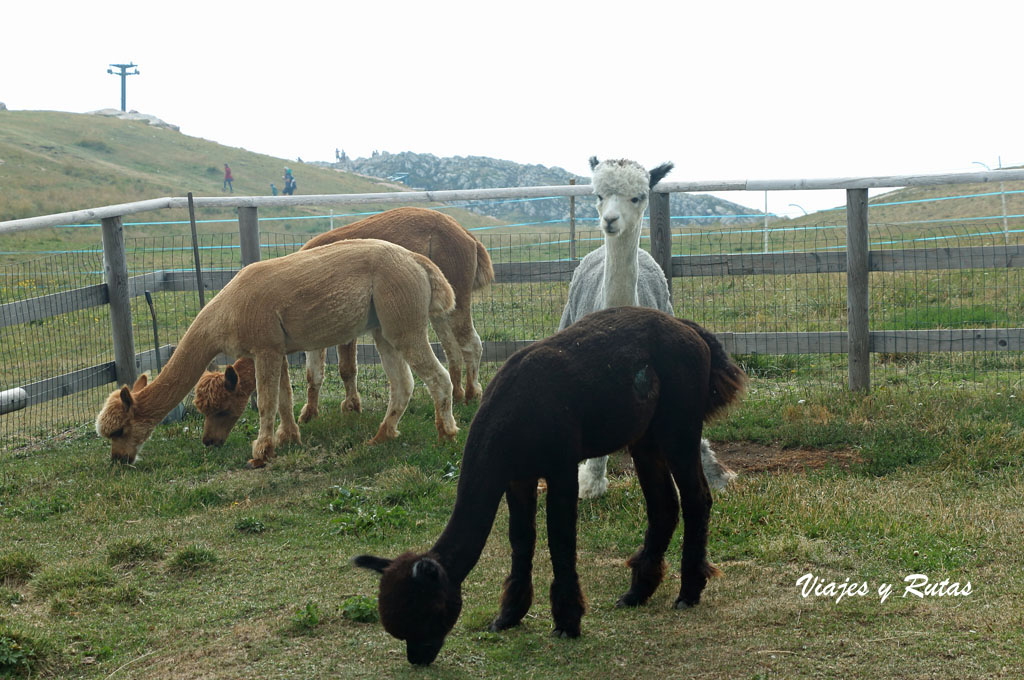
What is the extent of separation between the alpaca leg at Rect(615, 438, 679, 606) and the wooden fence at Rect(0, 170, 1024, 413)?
339cm

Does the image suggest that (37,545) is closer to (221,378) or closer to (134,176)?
(221,378)

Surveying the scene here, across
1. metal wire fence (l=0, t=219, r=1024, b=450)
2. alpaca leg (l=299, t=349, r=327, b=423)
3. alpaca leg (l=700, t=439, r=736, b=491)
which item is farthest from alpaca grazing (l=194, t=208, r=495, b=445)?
alpaca leg (l=700, t=439, r=736, b=491)

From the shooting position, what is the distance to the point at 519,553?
164 inches

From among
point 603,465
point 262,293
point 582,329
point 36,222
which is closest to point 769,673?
point 582,329

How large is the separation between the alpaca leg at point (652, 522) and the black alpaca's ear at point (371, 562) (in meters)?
1.29

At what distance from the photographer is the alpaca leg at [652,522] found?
175 inches

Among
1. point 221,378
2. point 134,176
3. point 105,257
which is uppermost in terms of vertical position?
point 134,176

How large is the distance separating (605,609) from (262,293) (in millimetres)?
3858

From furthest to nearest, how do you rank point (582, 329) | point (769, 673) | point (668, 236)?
point (668, 236)
point (582, 329)
point (769, 673)

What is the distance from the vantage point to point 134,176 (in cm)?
4753

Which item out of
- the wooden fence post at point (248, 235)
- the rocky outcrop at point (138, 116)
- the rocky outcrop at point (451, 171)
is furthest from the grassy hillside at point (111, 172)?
the rocky outcrop at point (451, 171)

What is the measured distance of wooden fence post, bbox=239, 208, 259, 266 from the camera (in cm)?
880

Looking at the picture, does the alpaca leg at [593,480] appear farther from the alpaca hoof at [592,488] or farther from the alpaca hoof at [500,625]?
the alpaca hoof at [500,625]

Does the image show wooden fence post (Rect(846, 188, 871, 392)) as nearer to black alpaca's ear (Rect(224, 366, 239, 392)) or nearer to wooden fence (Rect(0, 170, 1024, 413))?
wooden fence (Rect(0, 170, 1024, 413))
